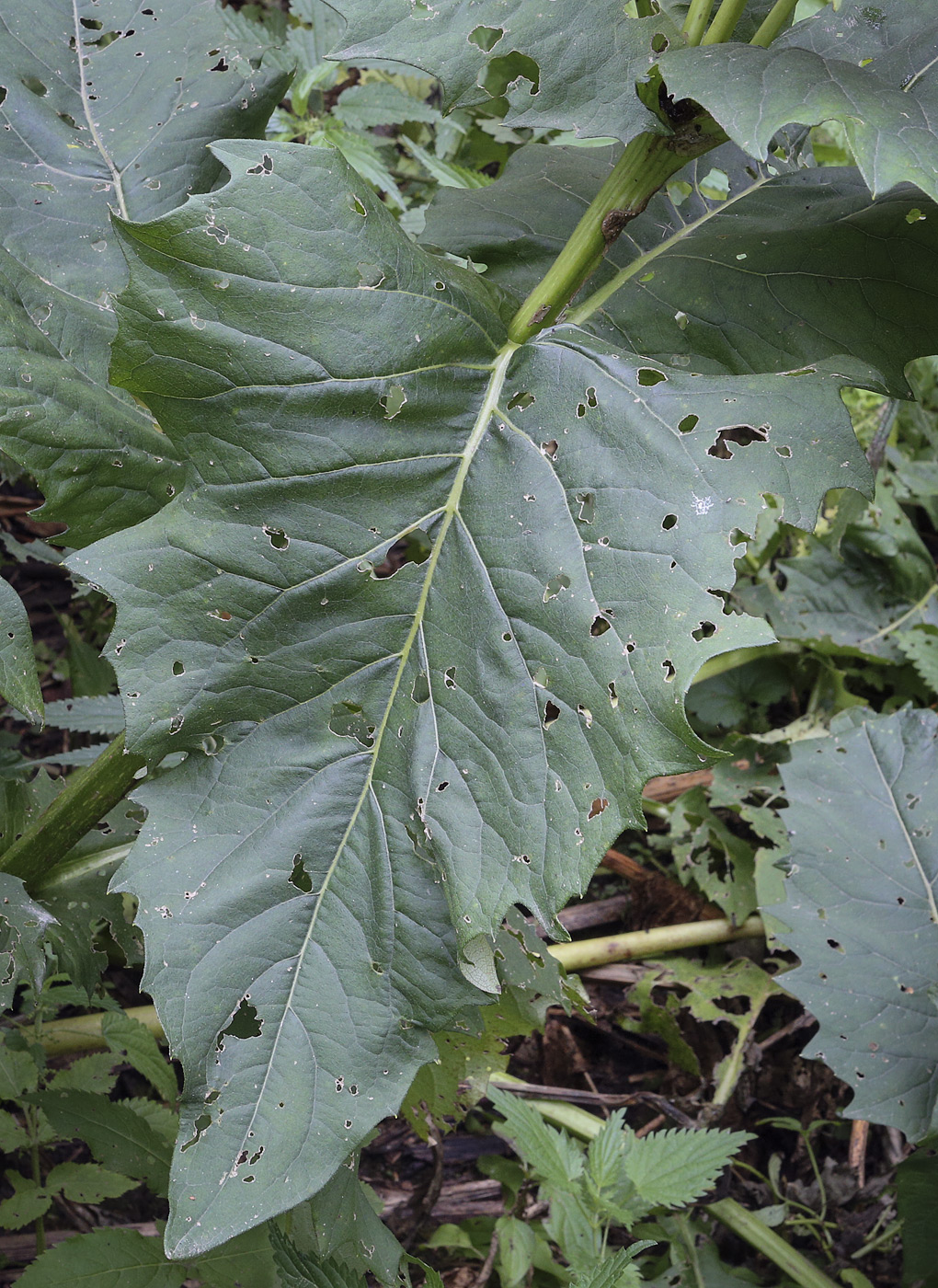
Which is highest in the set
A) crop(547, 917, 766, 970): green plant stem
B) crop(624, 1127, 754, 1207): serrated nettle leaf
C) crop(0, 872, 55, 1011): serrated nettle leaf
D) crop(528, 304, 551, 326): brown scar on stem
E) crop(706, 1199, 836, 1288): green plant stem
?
crop(528, 304, 551, 326): brown scar on stem

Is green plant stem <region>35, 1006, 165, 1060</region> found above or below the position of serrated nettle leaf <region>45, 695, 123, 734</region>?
below

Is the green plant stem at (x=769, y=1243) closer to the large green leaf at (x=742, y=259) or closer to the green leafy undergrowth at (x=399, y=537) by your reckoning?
the green leafy undergrowth at (x=399, y=537)

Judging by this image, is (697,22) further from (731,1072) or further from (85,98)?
(731,1072)

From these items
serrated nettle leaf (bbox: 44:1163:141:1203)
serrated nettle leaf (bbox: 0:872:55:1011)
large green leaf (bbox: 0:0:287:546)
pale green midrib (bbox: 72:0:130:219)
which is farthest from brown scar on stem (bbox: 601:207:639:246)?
serrated nettle leaf (bbox: 44:1163:141:1203)

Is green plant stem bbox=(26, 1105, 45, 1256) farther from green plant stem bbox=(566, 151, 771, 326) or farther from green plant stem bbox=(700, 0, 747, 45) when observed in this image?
green plant stem bbox=(700, 0, 747, 45)

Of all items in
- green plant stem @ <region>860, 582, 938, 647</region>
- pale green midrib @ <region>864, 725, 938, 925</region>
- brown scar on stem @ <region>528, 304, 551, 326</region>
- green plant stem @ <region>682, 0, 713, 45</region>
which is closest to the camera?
green plant stem @ <region>682, 0, 713, 45</region>

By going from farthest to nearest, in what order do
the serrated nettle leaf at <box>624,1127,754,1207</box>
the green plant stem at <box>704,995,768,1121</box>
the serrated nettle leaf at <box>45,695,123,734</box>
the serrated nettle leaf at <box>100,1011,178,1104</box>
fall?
the green plant stem at <box>704,995,768,1121</box>
the serrated nettle leaf at <box>45,695,123,734</box>
the serrated nettle leaf at <box>100,1011,178,1104</box>
the serrated nettle leaf at <box>624,1127,754,1207</box>

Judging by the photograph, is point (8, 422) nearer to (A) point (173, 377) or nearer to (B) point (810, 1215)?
(A) point (173, 377)
